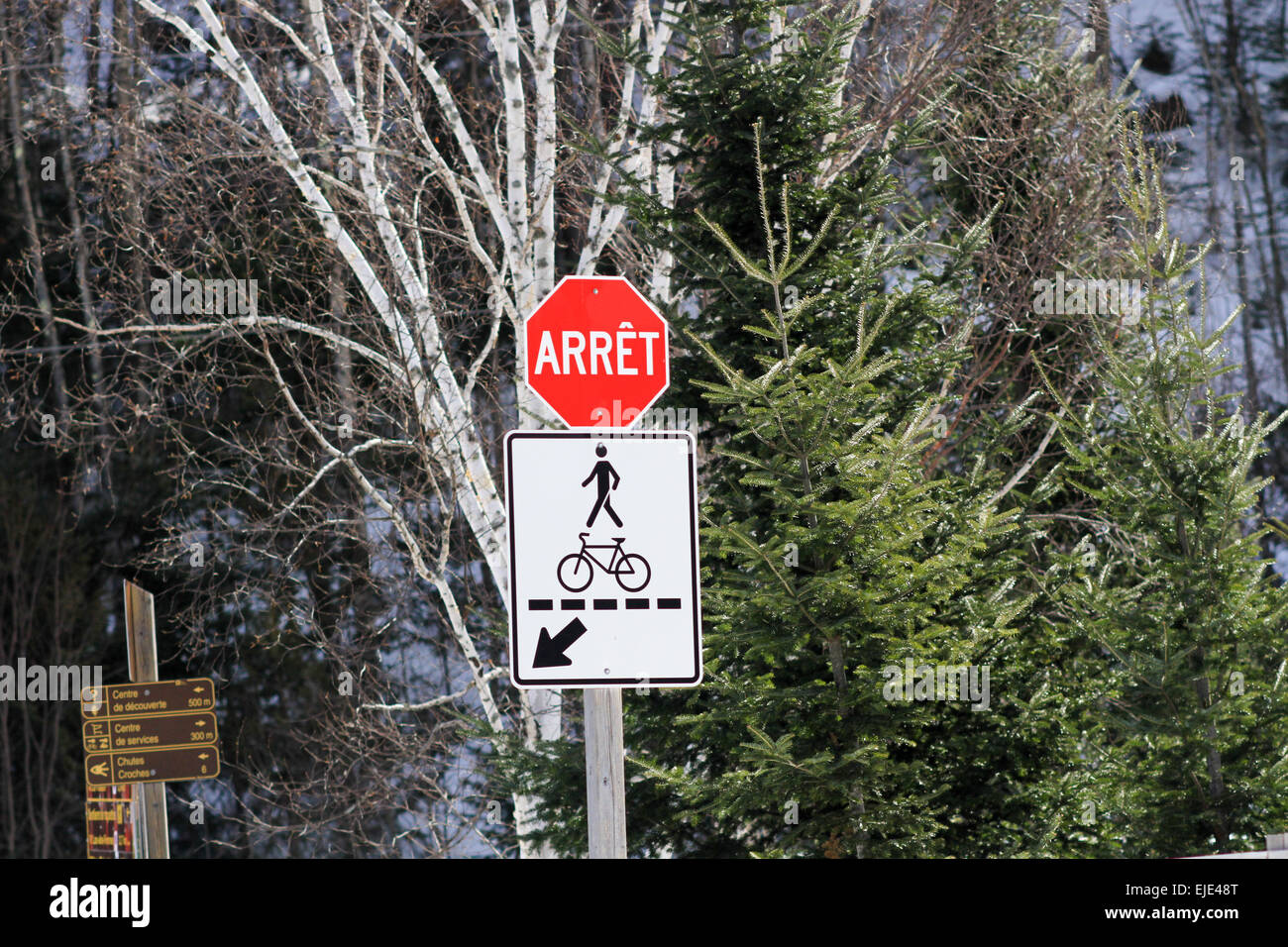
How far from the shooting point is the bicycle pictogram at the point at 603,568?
2846mm

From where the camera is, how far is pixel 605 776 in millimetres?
2922

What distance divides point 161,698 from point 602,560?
10605 millimetres

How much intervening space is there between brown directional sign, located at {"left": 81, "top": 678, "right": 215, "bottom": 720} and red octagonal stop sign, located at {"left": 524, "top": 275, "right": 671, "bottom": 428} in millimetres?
9684

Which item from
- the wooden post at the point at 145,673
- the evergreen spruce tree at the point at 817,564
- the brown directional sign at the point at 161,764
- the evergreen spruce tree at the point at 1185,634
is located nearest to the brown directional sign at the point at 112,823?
the wooden post at the point at 145,673

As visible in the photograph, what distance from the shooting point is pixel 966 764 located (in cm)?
723

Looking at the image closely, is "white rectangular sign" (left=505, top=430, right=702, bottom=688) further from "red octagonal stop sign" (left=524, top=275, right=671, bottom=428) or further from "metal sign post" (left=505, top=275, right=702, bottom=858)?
"red octagonal stop sign" (left=524, top=275, right=671, bottom=428)

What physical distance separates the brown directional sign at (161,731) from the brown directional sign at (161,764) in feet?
0.20

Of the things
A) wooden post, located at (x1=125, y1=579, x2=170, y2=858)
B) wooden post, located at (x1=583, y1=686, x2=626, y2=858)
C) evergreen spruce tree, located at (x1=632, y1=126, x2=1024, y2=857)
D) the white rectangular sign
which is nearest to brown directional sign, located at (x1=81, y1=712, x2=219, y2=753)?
wooden post, located at (x1=125, y1=579, x2=170, y2=858)

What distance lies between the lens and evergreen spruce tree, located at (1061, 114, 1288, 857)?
691cm

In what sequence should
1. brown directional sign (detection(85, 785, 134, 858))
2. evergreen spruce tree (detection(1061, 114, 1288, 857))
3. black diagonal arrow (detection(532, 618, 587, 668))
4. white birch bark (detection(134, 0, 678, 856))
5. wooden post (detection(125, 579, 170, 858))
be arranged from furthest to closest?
1. brown directional sign (detection(85, 785, 134, 858))
2. wooden post (detection(125, 579, 170, 858))
3. white birch bark (detection(134, 0, 678, 856))
4. evergreen spruce tree (detection(1061, 114, 1288, 857))
5. black diagonal arrow (detection(532, 618, 587, 668))

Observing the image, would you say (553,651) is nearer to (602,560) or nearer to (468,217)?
(602,560)

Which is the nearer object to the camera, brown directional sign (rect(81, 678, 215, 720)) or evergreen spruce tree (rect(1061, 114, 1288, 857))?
evergreen spruce tree (rect(1061, 114, 1288, 857))

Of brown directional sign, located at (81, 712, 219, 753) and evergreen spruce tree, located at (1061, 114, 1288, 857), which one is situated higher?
evergreen spruce tree, located at (1061, 114, 1288, 857)
